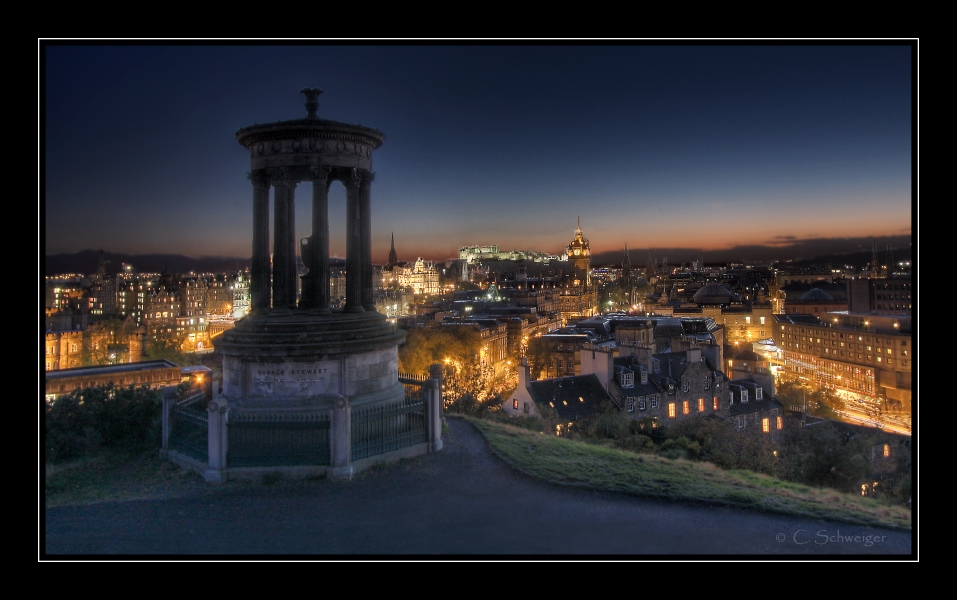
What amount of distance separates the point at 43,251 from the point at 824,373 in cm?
7722

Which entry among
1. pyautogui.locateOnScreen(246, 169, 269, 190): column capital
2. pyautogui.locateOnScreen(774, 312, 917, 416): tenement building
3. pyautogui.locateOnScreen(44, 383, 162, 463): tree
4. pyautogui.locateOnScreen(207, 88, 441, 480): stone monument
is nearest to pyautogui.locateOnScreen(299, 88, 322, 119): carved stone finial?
pyautogui.locateOnScreen(207, 88, 441, 480): stone monument

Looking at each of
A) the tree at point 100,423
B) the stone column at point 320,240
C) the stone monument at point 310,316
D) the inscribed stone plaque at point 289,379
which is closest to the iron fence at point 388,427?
the stone monument at point 310,316

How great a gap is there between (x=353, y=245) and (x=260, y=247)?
2197mm

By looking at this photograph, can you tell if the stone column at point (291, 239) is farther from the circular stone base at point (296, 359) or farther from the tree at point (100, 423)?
the tree at point (100, 423)

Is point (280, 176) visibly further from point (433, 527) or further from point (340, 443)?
point (433, 527)

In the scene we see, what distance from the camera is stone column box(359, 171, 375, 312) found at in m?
15.0

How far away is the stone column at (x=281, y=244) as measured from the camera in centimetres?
1416

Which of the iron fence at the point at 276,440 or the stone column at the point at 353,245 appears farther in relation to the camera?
the stone column at the point at 353,245

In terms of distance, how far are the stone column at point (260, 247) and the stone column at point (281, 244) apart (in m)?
0.33

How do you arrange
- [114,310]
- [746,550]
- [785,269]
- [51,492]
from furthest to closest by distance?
[785,269]
[114,310]
[51,492]
[746,550]

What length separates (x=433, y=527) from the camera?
29.9 feet

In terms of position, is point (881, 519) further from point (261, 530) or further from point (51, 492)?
point (51, 492)

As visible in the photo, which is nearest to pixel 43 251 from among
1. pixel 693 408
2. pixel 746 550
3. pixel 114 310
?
pixel 746 550

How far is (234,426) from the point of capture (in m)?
11.6
